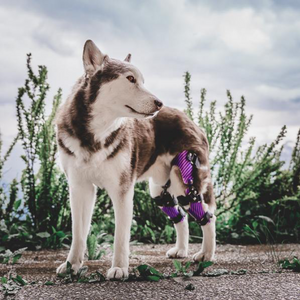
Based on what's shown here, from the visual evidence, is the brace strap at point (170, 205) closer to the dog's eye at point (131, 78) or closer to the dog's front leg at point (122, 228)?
the dog's front leg at point (122, 228)

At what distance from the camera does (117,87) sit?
10.5 ft

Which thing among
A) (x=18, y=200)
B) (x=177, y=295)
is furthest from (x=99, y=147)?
(x=18, y=200)

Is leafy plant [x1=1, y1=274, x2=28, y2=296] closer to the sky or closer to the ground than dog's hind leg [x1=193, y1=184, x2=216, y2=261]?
closer to the ground

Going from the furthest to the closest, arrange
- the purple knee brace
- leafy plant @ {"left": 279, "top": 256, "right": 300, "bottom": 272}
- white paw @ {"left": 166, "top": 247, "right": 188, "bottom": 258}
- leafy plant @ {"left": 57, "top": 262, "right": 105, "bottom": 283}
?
white paw @ {"left": 166, "top": 247, "right": 188, "bottom": 258} < the purple knee brace < leafy plant @ {"left": 279, "top": 256, "right": 300, "bottom": 272} < leafy plant @ {"left": 57, "top": 262, "right": 105, "bottom": 283}

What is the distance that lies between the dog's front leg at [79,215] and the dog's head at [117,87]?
2.30 ft

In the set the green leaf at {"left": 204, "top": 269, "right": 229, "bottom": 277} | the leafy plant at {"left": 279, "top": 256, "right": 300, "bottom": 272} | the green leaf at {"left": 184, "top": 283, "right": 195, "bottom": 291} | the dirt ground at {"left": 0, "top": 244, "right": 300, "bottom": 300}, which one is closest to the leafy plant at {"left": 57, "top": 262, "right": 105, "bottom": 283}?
the dirt ground at {"left": 0, "top": 244, "right": 300, "bottom": 300}

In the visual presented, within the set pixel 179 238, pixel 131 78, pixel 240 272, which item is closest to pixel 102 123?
pixel 131 78

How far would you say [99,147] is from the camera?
333cm

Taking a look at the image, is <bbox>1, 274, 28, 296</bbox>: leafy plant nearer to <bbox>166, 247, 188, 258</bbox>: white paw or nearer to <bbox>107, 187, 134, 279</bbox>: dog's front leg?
<bbox>107, 187, 134, 279</bbox>: dog's front leg

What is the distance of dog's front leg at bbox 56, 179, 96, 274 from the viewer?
349 centimetres

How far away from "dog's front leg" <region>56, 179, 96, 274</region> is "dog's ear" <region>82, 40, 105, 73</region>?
0.90 m

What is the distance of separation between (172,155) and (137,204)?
2.47 meters

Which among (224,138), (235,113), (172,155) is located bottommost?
(172,155)

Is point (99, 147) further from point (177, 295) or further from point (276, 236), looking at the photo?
point (276, 236)
